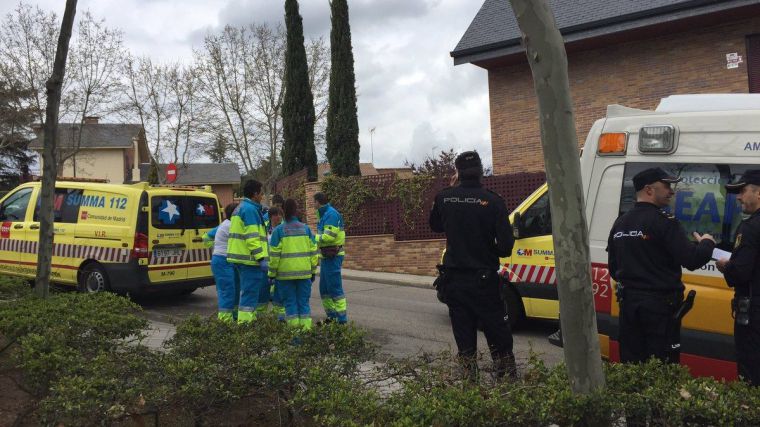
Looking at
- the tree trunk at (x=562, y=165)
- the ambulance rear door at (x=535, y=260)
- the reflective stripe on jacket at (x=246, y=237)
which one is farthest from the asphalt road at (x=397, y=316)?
the tree trunk at (x=562, y=165)

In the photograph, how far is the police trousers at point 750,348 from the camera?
3.66 metres

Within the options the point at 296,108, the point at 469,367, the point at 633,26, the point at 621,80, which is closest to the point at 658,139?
the point at 469,367

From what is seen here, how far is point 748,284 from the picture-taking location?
12.5 ft

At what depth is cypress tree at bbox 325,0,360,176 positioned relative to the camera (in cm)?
2105

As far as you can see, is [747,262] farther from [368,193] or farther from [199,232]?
[368,193]

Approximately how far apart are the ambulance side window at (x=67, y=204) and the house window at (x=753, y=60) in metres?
14.9

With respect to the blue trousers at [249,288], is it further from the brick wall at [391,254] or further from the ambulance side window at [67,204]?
the brick wall at [391,254]

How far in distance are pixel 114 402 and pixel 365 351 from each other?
154cm

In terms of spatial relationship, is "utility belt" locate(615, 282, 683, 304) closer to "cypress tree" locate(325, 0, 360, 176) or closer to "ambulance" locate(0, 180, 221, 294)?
"ambulance" locate(0, 180, 221, 294)

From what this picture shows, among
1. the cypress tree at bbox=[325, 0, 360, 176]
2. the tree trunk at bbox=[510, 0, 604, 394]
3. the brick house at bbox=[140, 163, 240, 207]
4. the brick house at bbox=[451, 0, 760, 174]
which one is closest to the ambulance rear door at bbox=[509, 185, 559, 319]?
the tree trunk at bbox=[510, 0, 604, 394]

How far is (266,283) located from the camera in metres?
7.47

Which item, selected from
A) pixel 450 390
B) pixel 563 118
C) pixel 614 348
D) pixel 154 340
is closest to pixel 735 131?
pixel 614 348

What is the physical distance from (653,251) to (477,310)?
124 centimetres

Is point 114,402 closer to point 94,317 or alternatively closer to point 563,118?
point 94,317
